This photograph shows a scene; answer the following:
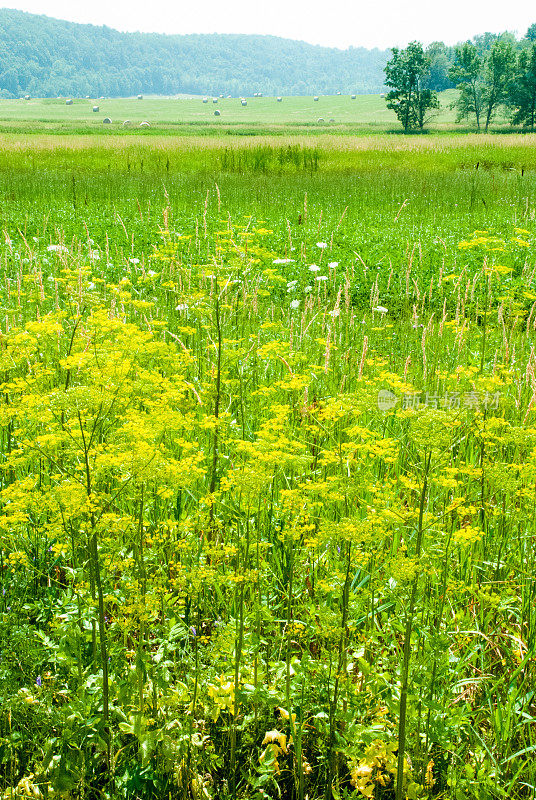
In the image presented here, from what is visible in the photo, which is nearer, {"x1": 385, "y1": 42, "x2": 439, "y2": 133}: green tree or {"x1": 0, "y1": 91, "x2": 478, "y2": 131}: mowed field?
{"x1": 385, "y1": 42, "x2": 439, "y2": 133}: green tree

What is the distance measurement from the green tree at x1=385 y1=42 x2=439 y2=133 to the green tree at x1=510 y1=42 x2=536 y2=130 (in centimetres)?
977

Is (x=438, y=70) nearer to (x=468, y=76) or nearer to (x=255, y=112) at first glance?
(x=255, y=112)

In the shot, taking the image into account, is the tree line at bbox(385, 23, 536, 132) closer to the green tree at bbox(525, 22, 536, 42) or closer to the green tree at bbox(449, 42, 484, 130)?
the green tree at bbox(449, 42, 484, 130)

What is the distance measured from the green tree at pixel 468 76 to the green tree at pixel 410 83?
439 centimetres

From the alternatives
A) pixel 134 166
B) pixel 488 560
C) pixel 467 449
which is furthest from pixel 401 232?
pixel 134 166

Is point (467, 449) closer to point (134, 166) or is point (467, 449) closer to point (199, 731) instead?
point (199, 731)

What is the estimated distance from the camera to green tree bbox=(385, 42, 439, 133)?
73.6 m

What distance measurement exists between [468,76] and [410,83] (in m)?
8.25

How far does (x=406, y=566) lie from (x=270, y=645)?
983 millimetres

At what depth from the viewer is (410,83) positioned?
2931 inches
